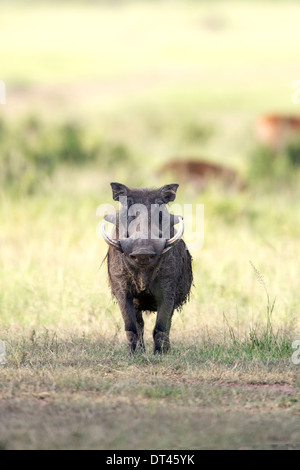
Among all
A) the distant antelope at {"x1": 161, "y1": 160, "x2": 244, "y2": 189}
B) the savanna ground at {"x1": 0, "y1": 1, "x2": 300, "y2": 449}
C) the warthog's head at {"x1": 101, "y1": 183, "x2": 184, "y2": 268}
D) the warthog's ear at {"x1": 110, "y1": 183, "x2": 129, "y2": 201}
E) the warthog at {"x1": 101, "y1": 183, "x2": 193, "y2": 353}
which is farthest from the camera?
the distant antelope at {"x1": 161, "y1": 160, "x2": 244, "y2": 189}

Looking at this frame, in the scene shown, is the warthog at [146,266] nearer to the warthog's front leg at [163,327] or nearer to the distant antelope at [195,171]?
Answer: the warthog's front leg at [163,327]

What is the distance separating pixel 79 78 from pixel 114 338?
133 feet

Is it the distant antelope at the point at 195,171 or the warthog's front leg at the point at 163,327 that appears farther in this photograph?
the distant antelope at the point at 195,171

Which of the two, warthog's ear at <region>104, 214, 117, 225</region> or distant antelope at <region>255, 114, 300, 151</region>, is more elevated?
distant antelope at <region>255, 114, 300, 151</region>

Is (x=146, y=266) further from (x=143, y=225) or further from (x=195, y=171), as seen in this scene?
A: (x=195, y=171)

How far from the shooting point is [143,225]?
5.46 metres

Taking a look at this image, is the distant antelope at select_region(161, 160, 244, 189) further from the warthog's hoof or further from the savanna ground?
the warthog's hoof

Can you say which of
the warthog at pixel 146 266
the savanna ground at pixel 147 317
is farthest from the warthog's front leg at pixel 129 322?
the savanna ground at pixel 147 317

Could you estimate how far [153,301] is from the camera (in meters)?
5.85

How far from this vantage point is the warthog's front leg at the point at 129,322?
5695 millimetres

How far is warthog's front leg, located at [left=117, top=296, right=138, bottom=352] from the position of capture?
570 cm

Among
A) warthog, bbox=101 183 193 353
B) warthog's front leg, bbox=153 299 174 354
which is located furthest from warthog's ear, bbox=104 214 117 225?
warthog's front leg, bbox=153 299 174 354

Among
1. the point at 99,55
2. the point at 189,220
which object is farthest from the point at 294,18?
the point at 189,220

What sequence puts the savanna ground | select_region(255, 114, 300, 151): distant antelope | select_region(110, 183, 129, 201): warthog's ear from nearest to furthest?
the savanna ground < select_region(110, 183, 129, 201): warthog's ear < select_region(255, 114, 300, 151): distant antelope
